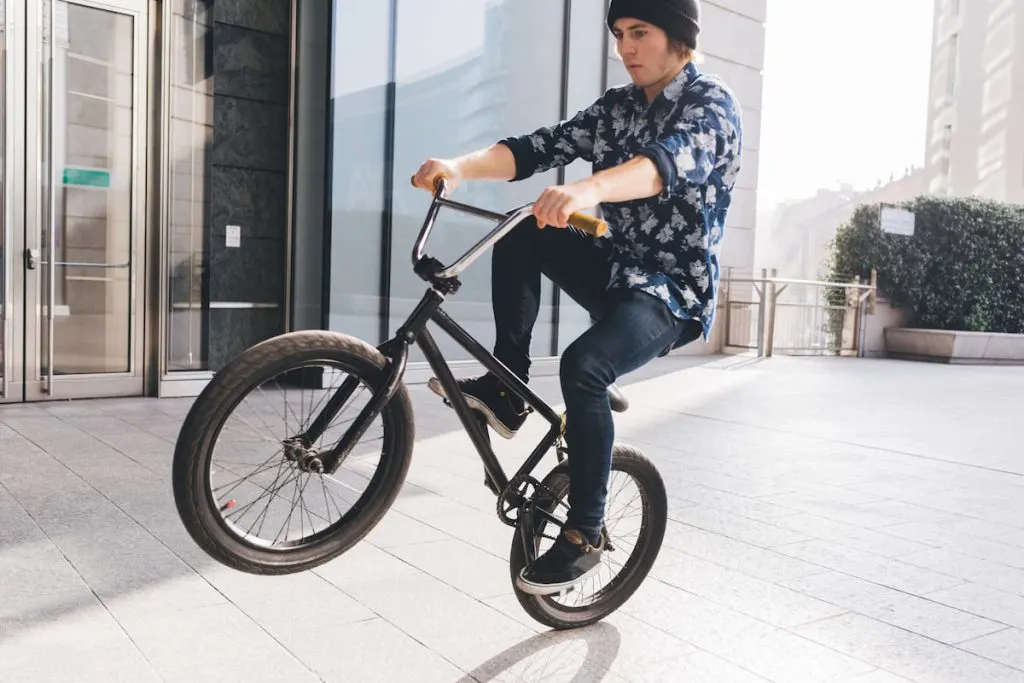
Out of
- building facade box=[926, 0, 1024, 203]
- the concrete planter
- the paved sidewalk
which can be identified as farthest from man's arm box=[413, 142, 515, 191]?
building facade box=[926, 0, 1024, 203]

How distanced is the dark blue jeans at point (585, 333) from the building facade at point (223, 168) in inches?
187

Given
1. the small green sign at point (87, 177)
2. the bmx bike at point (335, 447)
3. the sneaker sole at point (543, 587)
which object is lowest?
the sneaker sole at point (543, 587)

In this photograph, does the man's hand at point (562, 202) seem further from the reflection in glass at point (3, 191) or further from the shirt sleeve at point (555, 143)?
the reflection in glass at point (3, 191)

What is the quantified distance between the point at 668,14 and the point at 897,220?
571 inches

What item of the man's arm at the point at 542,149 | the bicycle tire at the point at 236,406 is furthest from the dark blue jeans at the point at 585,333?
the bicycle tire at the point at 236,406

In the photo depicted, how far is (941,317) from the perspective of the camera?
52.4ft

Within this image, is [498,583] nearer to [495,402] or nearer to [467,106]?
[495,402]

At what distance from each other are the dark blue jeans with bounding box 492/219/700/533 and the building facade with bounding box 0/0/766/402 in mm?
4757

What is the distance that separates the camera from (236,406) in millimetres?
2234

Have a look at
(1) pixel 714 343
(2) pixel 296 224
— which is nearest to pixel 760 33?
(1) pixel 714 343

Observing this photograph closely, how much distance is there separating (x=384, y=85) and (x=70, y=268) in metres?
3.10

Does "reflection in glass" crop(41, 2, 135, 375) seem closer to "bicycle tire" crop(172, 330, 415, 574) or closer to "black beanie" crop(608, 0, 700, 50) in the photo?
"bicycle tire" crop(172, 330, 415, 574)

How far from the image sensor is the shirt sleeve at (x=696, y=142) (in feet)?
8.45

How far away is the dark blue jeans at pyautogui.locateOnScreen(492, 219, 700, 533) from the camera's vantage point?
8.97 ft
